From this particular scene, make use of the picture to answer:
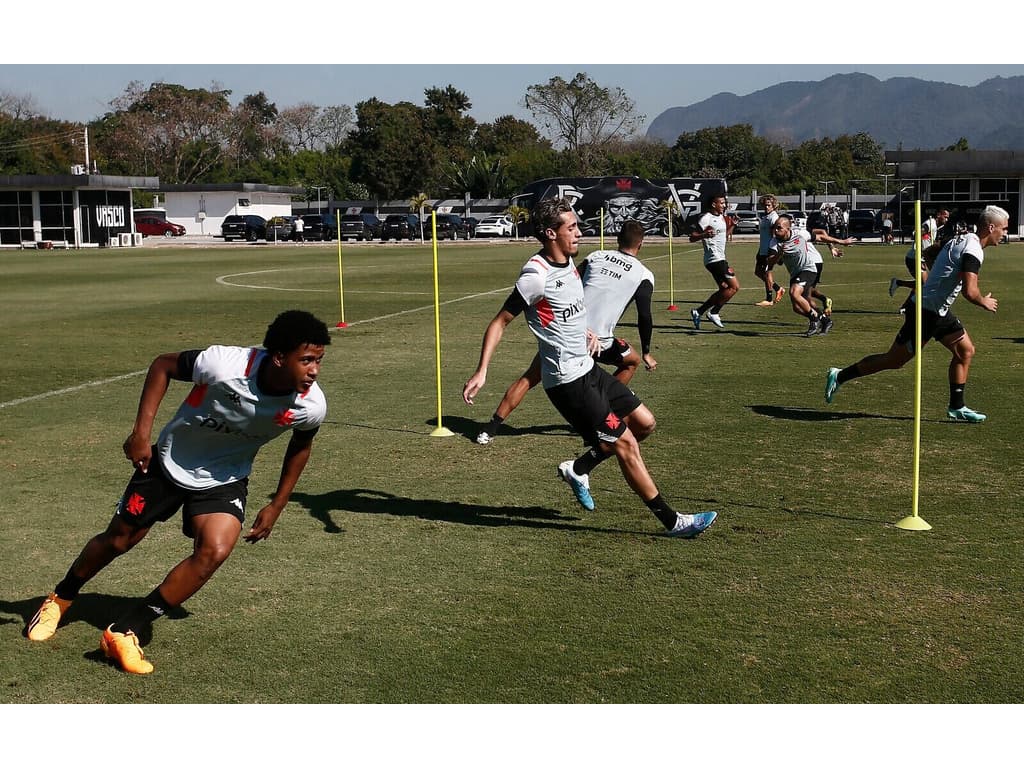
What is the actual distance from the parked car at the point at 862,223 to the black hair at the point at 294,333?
61274 mm

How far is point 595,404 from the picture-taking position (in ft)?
24.9

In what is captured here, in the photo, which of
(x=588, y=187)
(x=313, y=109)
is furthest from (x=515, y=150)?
(x=588, y=187)

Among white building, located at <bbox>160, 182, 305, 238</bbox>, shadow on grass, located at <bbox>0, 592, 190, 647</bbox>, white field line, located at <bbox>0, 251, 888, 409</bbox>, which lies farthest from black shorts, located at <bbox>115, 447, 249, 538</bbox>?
white building, located at <bbox>160, 182, 305, 238</bbox>

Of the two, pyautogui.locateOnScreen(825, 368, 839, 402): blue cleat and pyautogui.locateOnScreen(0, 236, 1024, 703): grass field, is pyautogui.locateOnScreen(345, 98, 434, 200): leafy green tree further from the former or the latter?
pyautogui.locateOnScreen(825, 368, 839, 402): blue cleat

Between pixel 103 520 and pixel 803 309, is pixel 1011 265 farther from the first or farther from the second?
pixel 103 520

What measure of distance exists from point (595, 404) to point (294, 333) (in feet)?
8.90

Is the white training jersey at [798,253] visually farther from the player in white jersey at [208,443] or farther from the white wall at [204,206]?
the white wall at [204,206]

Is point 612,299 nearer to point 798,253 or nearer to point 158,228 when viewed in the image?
point 798,253

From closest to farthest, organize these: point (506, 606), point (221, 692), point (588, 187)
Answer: point (221, 692) → point (506, 606) → point (588, 187)

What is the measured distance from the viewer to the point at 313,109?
424ft

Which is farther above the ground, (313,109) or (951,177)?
(313,109)

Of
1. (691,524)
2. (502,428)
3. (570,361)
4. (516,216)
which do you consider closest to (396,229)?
(516,216)

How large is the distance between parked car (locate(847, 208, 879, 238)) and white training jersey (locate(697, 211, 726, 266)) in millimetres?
44846

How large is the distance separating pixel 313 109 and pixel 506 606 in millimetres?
128386
